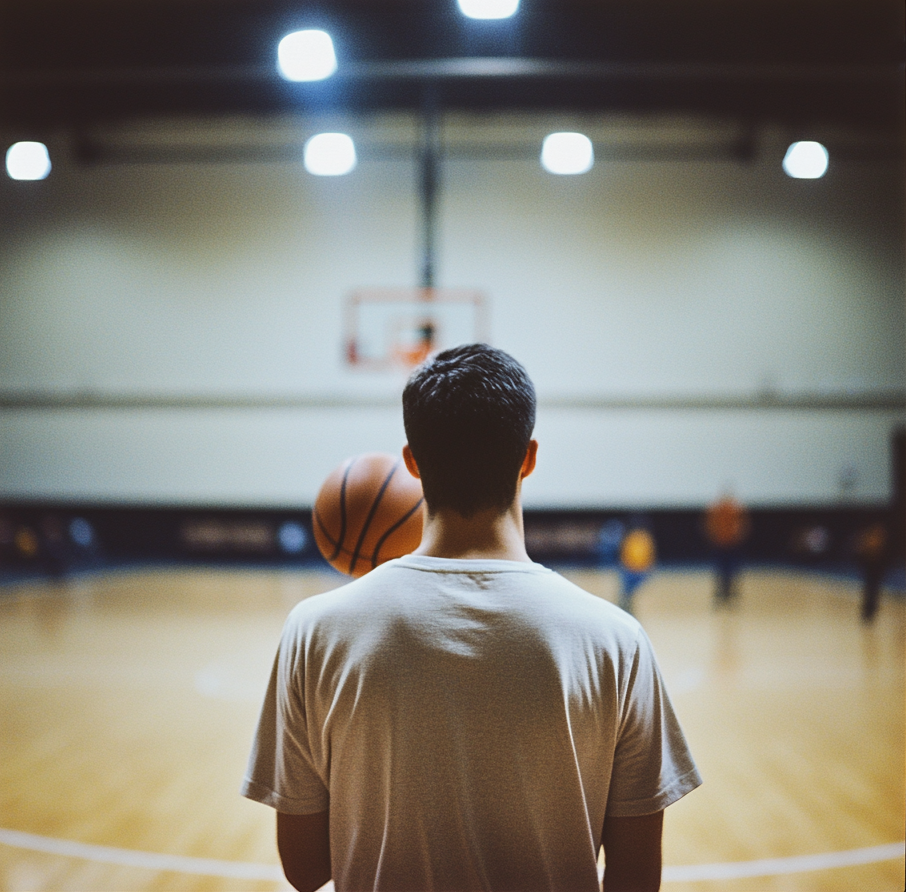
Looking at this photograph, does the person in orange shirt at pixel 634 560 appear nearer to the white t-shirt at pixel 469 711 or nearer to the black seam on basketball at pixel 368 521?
the black seam on basketball at pixel 368 521

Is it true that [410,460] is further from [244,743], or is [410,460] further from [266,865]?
[244,743]

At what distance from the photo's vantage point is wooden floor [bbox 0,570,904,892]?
2.74 m

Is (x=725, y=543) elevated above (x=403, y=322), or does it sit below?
below

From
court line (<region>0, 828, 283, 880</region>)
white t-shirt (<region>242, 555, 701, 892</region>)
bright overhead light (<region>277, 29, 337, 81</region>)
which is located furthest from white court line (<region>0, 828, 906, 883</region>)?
bright overhead light (<region>277, 29, 337, 81</region>)

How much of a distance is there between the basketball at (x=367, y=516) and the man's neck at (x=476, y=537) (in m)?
0.52

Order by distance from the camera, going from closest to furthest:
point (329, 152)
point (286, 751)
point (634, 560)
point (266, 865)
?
point (286, 751) → point (266, 865) → point (329, 152) → point (634, 560)

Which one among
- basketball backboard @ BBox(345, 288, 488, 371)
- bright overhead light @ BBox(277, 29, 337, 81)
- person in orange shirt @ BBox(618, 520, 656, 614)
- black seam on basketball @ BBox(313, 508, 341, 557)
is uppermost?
bright overhead light @ BBox(277, 29, 337, 81)

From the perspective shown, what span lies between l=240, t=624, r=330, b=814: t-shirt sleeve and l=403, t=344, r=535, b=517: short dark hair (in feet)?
0.91

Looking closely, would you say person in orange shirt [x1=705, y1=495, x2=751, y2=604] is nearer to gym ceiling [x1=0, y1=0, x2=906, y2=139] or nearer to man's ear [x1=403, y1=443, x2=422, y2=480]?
gym ceiling [x1=0, y1=0, x2=906, y2=139]

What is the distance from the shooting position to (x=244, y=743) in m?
4.05

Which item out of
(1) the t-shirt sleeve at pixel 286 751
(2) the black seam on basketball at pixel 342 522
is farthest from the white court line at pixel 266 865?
(1) the t-shirt sleeve at pixel 286 751

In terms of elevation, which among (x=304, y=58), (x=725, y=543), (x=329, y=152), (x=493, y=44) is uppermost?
(x=493, y=44)

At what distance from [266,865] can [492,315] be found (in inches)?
360

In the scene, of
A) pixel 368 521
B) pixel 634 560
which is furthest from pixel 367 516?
pixel 634 560
